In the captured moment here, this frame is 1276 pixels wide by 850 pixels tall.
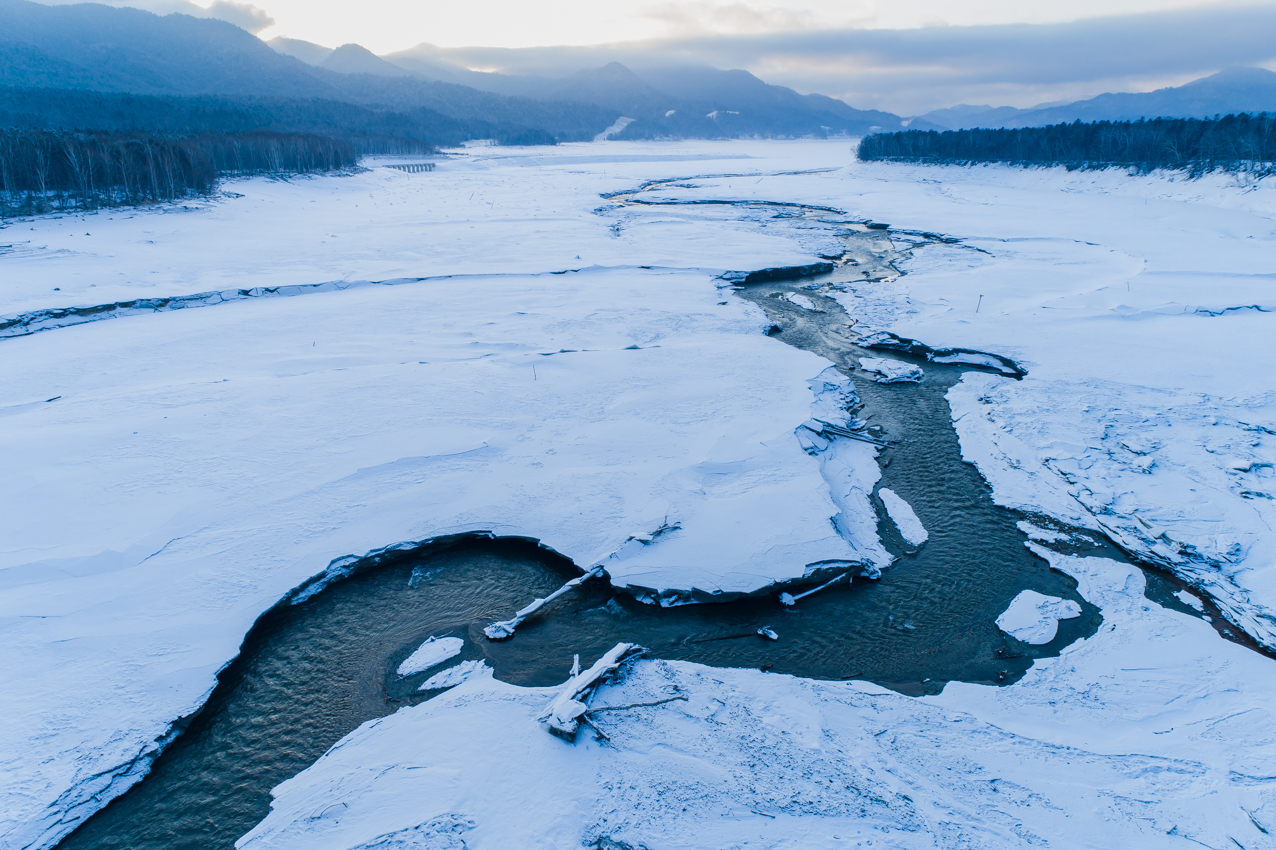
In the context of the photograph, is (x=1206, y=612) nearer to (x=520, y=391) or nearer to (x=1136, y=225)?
(x=520, y=391)

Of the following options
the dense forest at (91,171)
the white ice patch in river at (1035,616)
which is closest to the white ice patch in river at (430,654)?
the white ice patch in river at (1035,616)

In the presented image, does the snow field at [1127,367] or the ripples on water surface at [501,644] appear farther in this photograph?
the snow field at [1127,367]

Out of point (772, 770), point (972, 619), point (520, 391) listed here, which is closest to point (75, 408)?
Result: point (520, 391)

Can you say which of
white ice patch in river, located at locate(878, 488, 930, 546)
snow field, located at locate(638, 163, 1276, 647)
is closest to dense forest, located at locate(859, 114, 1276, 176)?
snow field, located at locate(638, 163, 1276, 647)

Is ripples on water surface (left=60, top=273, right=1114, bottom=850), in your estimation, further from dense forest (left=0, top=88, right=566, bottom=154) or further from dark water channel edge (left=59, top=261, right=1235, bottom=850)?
dense forest (left=0, top=88, right=566, bottom=154)

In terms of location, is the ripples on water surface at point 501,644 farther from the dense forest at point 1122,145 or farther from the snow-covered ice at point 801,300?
the dense forest at point 1122,145

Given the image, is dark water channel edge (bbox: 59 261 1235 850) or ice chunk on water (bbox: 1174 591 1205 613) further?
ice chunk on water (bbox: 1174 591 1205 613)
